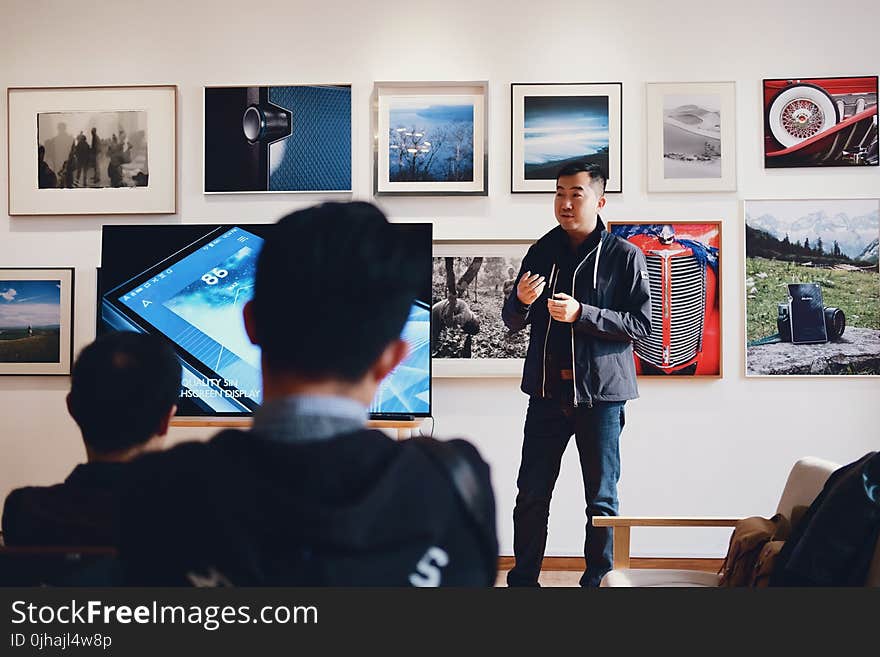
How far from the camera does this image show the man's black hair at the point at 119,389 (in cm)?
131

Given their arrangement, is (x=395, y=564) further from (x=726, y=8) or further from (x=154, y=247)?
(x=726, y=8)

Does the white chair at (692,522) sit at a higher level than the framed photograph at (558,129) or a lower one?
lower

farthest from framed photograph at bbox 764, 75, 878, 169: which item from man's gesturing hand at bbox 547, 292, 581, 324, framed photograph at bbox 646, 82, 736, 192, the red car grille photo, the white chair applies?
the white chair

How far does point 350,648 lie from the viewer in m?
0.94

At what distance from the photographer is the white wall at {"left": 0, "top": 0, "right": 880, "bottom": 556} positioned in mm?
3996

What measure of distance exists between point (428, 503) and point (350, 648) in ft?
0.77

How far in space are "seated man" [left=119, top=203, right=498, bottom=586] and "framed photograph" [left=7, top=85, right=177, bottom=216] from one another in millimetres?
3468

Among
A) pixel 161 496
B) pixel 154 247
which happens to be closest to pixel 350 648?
pixel 161 496

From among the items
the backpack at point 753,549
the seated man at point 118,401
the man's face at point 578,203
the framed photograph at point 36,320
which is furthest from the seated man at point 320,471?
the framed photograph at point 36,320

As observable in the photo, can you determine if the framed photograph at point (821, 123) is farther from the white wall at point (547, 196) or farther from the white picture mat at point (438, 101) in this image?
the white picture mat at point (438, 101)

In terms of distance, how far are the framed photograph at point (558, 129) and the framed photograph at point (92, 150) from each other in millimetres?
1675

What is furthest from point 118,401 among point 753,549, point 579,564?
point 579,564

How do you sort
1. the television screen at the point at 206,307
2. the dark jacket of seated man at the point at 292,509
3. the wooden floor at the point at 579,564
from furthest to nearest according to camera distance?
the wooden floor at the point at 579,564 → the television screen at the point at 206,307 → the dark jacket of seated man at the point at 292,509

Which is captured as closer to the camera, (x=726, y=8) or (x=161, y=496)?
(x=161, y=496)
